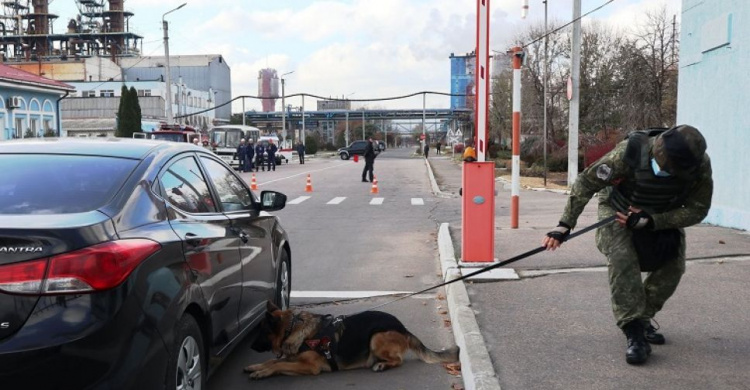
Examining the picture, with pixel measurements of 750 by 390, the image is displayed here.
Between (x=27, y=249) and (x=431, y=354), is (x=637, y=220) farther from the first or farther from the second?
(x=27, y=249)

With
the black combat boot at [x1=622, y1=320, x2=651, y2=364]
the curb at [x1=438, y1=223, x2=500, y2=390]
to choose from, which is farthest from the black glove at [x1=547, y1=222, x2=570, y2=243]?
the curb at [x1=438, y1=223, x2=500, y2=390]

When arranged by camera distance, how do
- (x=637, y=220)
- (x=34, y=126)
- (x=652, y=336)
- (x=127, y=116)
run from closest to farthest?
1. (x=637, y=220)
2. (x=652, y=336)
3. (x=34, y=126)
4. (x=127, y=116)

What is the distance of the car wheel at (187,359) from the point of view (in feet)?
10.6

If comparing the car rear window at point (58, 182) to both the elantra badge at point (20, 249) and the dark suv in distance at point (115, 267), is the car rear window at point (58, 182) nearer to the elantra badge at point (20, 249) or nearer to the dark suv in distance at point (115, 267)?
the dark suv in distance at point (115, 267)

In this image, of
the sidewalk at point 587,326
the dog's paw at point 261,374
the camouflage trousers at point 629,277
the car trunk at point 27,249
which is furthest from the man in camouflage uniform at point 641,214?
the car trunk at point 27,249

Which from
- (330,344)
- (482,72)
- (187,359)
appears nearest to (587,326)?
Result: (330,344)

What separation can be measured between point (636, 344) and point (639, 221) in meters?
0.82

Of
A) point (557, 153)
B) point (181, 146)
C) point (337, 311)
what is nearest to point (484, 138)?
point (337, 311)

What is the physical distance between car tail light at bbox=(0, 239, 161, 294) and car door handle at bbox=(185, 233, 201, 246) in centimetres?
63

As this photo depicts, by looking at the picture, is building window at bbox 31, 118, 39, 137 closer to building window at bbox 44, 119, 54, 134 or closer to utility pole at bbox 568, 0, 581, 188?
building window at bbox 44, 119, 54, 134

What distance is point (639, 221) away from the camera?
4.19 meters

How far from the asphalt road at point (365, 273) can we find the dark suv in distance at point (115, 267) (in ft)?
2.79

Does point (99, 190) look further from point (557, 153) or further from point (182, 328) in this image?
point (557, 153)

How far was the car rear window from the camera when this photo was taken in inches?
125
